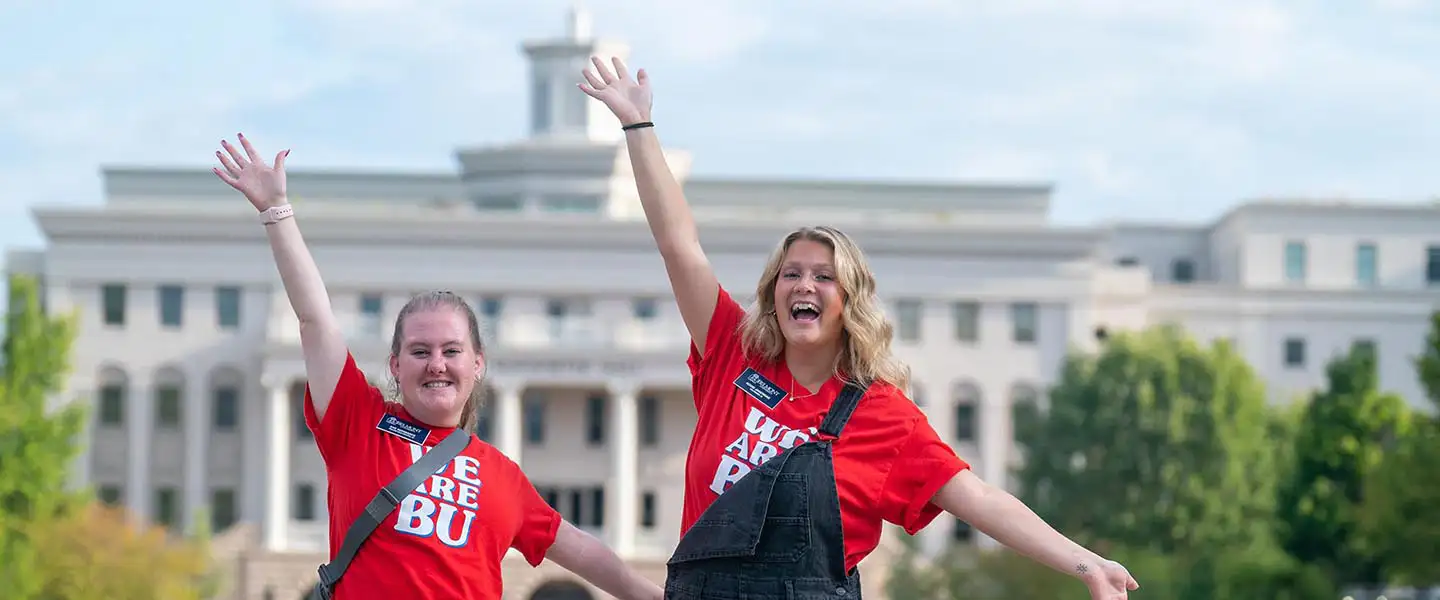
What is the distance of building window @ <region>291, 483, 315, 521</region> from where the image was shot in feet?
248

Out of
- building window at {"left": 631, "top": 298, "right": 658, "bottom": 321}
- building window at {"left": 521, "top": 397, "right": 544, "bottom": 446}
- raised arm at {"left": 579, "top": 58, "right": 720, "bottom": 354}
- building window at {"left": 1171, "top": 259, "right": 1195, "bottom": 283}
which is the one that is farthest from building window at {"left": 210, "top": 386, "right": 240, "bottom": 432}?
raised arm at {"left": 579, "top": 58, "right": 720, "bottom": 354}

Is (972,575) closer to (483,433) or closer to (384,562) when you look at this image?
(483,433)

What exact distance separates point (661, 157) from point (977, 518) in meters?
1.56

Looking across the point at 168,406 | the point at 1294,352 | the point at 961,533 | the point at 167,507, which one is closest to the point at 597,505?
the point at 961,533

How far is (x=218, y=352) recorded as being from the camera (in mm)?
76375

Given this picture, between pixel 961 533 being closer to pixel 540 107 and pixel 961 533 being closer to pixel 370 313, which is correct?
pixel 370 313

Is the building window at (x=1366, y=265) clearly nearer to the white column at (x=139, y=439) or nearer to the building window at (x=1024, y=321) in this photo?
the building window at (x=1024, y=321)

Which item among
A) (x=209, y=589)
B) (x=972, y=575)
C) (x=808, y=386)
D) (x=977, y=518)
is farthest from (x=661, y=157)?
(x=209, y=589)

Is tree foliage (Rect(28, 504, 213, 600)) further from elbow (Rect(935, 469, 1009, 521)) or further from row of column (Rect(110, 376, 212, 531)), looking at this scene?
elbow (Rect(935, 469, 1009, 521))

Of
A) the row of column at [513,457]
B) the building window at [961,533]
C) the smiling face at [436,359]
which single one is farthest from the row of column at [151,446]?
the smiling face at [436,359]

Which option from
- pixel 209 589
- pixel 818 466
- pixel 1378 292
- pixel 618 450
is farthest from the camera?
pixel 1378 292

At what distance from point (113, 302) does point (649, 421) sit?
14.4m

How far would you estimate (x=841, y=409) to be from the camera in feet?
29.0

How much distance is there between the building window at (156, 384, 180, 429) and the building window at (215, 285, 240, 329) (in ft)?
6.90
